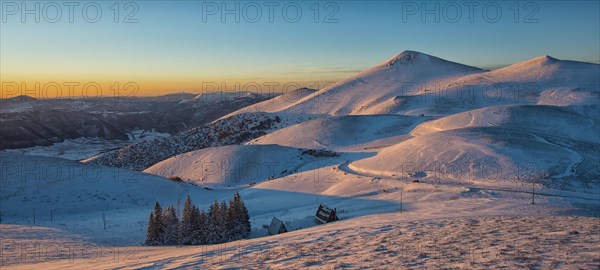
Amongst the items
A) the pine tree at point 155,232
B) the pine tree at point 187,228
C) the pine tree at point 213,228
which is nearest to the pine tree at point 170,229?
the pine tree at point 155,232

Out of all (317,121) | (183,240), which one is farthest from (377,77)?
(183,240)

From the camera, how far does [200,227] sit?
23906mm

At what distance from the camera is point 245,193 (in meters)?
40.0

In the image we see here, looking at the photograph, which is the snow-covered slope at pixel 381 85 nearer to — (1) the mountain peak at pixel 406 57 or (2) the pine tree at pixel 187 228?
(1) the mountain peak at pixel 406 57

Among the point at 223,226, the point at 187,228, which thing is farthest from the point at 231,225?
the point at 187,228

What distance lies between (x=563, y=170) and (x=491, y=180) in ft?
20.2

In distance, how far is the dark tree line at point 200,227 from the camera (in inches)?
933

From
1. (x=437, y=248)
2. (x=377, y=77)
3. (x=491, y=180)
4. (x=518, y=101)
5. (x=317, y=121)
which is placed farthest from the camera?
(x=377, y=77)

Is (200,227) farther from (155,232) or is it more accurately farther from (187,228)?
(155,232)

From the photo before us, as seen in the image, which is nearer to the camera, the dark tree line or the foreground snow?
the foreground snow

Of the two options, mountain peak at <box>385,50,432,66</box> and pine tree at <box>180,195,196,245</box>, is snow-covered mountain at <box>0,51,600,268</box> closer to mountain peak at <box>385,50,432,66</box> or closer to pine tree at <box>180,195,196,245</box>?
pine tree at <box>180,195,196,245</box>

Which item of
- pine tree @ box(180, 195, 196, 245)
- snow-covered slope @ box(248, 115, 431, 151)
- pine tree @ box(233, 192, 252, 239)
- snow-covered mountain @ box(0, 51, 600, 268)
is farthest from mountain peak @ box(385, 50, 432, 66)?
pine tree @ box(180, 195, 196, 245)

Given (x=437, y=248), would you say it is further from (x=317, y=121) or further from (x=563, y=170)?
(x=317, y=121)

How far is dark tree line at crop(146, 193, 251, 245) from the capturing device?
77.8 feet
